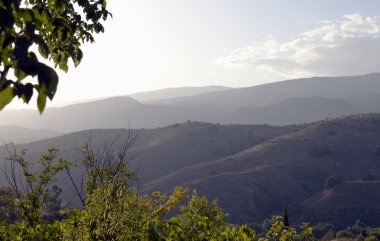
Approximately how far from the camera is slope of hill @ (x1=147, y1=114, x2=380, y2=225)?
3250 inches

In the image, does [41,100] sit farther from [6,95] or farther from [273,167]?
[273,167]

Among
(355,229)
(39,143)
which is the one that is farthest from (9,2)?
(39,143)

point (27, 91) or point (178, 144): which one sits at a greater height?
point (27, 91)

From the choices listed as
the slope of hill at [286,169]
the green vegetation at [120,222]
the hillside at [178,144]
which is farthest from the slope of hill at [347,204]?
the green vegetation at [120,222]

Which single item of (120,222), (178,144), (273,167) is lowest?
(273,167)

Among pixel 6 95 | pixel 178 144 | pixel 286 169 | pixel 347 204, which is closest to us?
pixel 6 95

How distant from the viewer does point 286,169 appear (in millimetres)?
93000

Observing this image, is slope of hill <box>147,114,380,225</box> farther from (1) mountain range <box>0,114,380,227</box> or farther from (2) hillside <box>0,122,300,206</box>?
(2) hillside <box>0,122,300,206</box>

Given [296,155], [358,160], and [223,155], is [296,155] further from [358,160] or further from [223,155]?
[223,155]

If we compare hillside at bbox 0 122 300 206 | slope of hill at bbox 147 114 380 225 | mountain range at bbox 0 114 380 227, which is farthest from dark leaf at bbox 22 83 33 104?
hillside at bbox 0 122 300 206

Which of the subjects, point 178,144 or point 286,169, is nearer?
point 286,169

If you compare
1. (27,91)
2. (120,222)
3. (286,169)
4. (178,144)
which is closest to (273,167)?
(286,169)

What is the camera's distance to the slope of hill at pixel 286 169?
82562 millimetres

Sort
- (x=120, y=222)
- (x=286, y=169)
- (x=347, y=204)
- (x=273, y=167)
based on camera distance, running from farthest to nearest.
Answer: (x=273, y=167)
(x=286, y=169)
(x=347, y=204)
(x=120, y=222)
